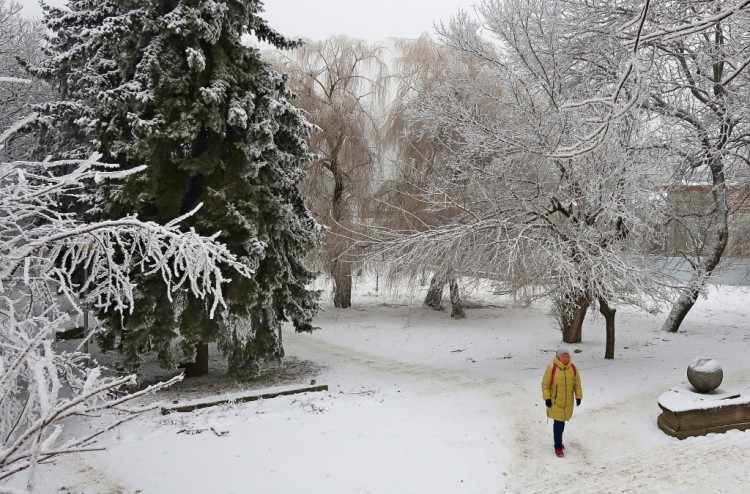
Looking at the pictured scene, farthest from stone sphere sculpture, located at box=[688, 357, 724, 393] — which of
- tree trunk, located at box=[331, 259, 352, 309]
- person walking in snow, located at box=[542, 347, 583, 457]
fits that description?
tree trunk, located at box=[331, 259, 352, 309]

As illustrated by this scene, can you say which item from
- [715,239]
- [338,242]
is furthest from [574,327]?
[338,242]

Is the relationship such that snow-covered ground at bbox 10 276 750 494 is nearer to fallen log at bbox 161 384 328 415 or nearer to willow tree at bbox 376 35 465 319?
fallen log at bbox 161 384 328 415

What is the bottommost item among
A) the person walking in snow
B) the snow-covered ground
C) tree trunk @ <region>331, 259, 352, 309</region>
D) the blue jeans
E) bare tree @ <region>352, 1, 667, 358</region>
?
the snow-covered ground

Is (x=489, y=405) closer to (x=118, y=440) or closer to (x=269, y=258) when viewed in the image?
(x=269, y=258)

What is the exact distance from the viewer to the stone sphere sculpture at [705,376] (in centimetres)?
762

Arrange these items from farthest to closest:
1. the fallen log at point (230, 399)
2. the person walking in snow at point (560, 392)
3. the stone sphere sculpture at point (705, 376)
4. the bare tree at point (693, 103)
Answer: the bare tree at point (693, 103) → the fallen log at point (230, 399) → the stone sphere sculpture at point (705, 376) → the person walking in snow at point (560, 392)

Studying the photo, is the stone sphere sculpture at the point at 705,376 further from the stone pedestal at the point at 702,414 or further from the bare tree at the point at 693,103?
the bare tree at the point at 693,103

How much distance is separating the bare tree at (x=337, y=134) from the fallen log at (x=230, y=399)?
332 inches

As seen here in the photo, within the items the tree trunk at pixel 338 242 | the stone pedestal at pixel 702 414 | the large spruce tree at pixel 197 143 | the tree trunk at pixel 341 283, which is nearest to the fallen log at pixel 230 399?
the large spruce tree at pixel 197 143

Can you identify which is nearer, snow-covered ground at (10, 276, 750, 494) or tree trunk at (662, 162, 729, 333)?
snow-covered ground at (10, 276, 750, 494)

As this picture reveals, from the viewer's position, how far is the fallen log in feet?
27.1

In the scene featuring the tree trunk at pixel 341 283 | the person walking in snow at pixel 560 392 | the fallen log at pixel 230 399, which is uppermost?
the tree trunk at pixel 341 283

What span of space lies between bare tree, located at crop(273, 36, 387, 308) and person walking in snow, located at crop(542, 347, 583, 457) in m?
11.1

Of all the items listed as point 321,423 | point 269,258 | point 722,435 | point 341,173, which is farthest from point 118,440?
point 341,173
